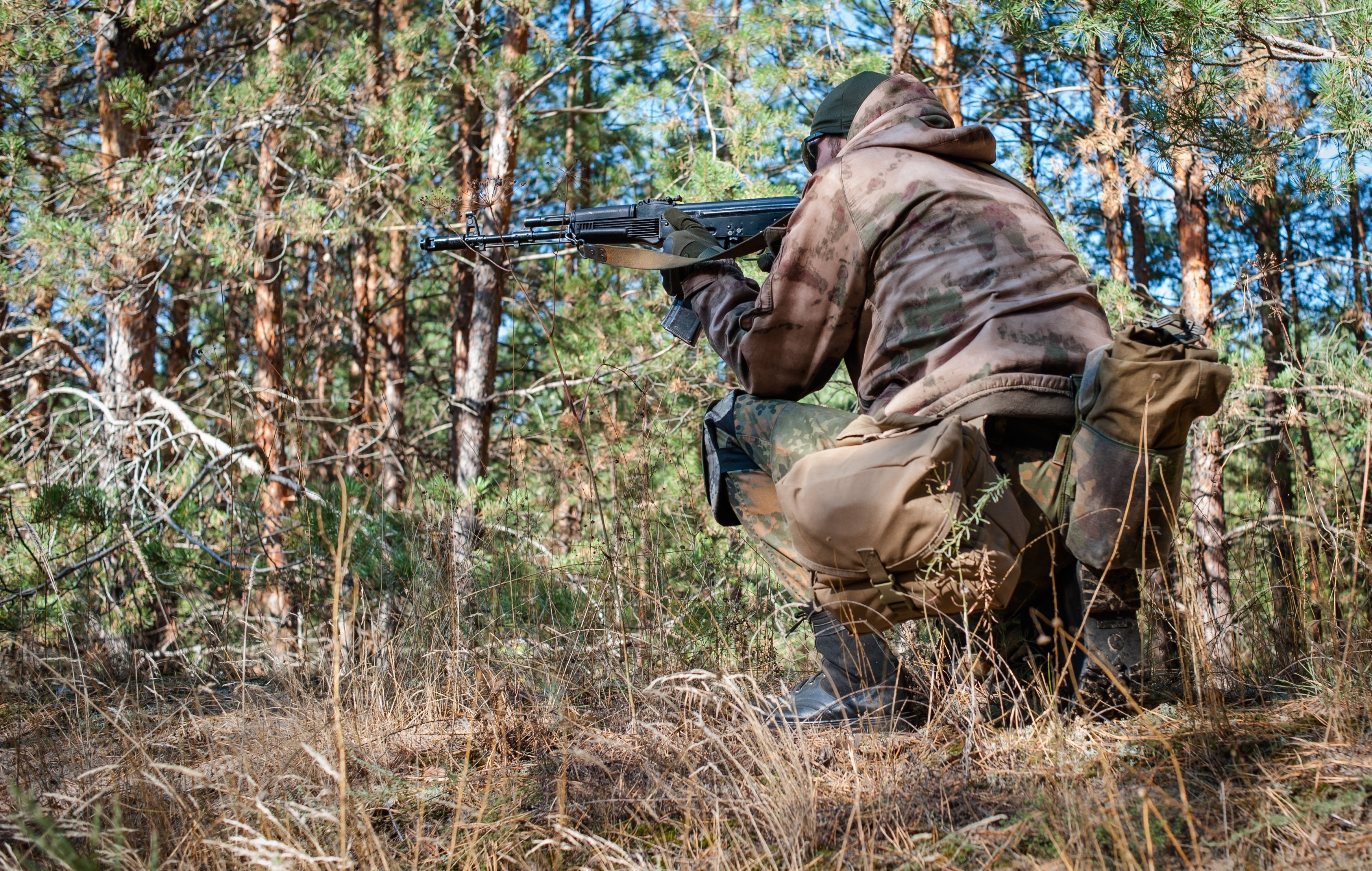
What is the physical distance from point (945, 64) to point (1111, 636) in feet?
17.4

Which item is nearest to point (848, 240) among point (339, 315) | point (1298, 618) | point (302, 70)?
point (1298, 618)

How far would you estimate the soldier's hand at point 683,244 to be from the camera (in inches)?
119

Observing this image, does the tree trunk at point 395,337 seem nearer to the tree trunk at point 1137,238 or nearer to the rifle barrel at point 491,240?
the rifle barrel at point 491,240

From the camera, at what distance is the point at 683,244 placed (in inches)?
120

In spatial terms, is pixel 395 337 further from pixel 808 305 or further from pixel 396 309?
pixel 808 305

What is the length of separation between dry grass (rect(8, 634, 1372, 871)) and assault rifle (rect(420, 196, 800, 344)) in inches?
52.5

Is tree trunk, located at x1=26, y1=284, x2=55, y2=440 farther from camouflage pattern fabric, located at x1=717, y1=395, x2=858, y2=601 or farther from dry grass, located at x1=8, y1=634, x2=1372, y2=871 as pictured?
camouflage pattern fabric, located at x1=717, y1=395, x2=858, y2=601

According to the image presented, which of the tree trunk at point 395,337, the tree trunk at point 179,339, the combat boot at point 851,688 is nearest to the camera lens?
the combat boot at point 851,688

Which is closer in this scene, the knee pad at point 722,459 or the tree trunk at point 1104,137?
the knee pad at point 722,459

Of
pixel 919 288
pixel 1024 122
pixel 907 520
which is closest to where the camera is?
pixel 907 520

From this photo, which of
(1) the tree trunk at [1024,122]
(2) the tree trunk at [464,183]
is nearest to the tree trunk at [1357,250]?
(1) the tree trunk at [1024,122]

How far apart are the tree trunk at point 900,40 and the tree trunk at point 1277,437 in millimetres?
2115

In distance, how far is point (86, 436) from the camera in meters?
5.66

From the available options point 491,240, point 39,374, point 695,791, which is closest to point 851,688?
point 695,791
